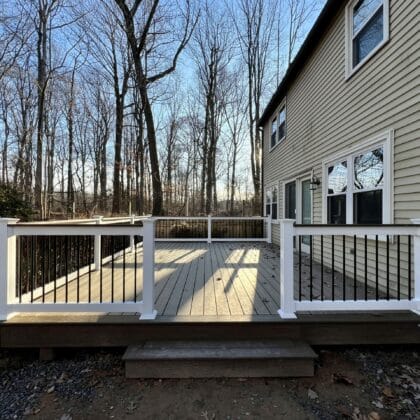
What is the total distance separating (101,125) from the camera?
1528 centimetres

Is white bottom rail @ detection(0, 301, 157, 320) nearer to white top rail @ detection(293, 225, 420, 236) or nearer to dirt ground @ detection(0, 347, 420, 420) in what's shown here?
dirt ground @ detection(0, 347, 420, 420)

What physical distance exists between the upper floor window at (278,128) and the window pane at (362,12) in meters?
3.50

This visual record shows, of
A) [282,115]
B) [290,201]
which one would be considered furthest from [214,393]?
[282,115]

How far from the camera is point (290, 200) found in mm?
7520

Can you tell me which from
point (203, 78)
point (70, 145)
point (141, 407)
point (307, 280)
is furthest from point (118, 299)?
point (203, 78)

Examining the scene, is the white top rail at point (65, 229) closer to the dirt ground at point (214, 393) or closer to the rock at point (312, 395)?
the dirt ground at point (214, 393)

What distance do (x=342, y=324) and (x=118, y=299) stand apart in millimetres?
2482

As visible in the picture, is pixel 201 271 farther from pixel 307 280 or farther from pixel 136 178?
pixel 136 178

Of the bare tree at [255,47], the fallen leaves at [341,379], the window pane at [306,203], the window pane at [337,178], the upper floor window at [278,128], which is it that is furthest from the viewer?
the bare tree at [255,47]

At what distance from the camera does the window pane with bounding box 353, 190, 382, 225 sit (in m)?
3.72

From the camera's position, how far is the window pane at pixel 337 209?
4.62 meters

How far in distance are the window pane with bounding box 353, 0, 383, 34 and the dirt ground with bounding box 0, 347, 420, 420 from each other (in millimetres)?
4443

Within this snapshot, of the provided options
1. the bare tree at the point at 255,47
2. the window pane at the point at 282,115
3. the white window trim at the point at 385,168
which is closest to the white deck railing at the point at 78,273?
the white window trim at the point at 385,168

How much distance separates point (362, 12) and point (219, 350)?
509cm
